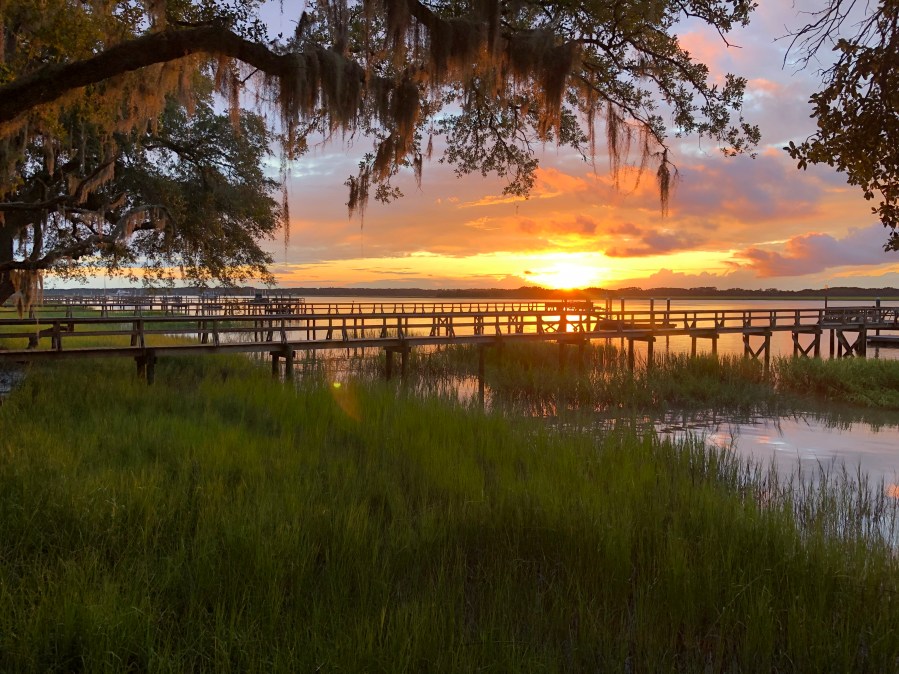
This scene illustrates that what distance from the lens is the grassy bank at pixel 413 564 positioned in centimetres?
342

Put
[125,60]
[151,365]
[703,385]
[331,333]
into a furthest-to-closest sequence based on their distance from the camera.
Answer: [331,333], [703,385], [151,365], [125,60]

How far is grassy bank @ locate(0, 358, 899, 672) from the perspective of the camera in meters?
3.42

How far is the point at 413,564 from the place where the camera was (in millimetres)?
4656

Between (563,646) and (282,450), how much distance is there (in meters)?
4.81

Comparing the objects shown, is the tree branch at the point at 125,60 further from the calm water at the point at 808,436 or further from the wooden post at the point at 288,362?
the wooden post at the point at 288,362

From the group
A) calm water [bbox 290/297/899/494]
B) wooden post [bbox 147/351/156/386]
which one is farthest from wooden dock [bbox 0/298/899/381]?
calm water [bbox 290/297/899/494]

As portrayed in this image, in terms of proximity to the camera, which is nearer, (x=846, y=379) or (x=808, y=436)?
(x=808, y=436)

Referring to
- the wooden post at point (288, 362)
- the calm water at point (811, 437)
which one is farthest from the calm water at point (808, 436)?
the wooden post at point (288, 362)

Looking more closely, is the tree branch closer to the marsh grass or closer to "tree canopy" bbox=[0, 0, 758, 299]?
"tree canopy" bbox=[0, 0, 758, 299]

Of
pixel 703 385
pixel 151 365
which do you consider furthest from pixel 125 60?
pixel 703 385

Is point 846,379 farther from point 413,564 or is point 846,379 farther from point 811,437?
point 413,564

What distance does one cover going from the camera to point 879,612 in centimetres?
405

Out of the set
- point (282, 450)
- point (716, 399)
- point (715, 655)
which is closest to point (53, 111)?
point (282, 450)

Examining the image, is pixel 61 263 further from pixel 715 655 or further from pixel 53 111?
pixel 715 655
